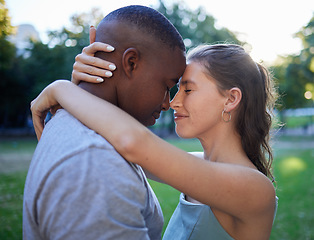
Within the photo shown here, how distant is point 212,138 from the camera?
8.02 ft

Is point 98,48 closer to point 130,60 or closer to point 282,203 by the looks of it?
point 130,60

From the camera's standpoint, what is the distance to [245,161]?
2178 mm

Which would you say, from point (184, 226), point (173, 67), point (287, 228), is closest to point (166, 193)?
point (287, 228)

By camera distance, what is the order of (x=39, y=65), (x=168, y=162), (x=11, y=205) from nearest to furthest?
(x=168, y=162)
(x=11, y=205)
(x=39, y=65)

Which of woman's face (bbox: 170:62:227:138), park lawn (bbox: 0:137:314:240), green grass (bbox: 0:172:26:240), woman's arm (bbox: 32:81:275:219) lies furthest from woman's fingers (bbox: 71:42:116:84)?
green grass (bbox: 0:172:26:240)

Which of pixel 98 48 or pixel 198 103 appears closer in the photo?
pixel 98 48

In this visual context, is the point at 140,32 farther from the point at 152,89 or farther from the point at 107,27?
the point at 152,89

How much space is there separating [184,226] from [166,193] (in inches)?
311

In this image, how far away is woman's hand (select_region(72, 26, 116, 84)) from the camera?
1.67 meters

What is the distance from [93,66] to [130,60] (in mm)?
246

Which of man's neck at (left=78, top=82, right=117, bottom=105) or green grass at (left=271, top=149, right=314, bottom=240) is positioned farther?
green grass at (left=271, top=149, right=314, bottom=240)

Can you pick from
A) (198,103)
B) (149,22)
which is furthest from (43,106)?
(198,103)

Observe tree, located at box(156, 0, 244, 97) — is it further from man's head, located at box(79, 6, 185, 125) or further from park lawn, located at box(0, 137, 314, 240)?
man's head, located at box(79, 6, 185, 125)

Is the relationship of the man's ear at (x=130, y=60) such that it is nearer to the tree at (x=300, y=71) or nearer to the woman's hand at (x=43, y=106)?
the woman's hand at (x=43, y=106)
